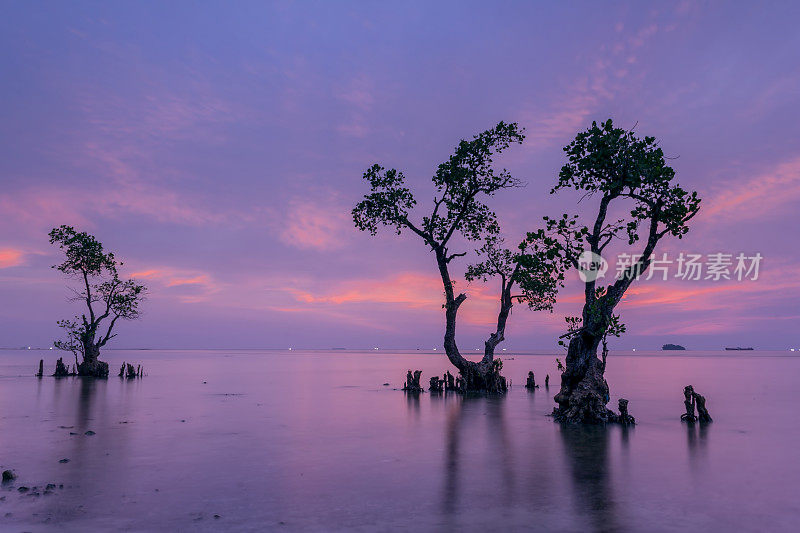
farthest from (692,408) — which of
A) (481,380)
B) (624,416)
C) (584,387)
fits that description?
(481,380)

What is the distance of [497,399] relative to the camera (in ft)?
133

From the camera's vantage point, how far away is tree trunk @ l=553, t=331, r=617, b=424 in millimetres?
26656

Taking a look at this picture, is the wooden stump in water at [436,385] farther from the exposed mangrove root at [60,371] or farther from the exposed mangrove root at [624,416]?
the exposed mangrove root at [60,371]

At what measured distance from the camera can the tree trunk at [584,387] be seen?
87.5ft

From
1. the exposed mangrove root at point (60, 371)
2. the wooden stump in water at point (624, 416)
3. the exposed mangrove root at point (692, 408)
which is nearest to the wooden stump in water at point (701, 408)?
the exposed mangrove root at point (692, 408)

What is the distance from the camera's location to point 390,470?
663 inches

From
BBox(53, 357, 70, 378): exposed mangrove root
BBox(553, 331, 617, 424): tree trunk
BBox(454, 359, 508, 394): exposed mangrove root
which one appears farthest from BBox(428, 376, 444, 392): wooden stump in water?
BBox(53, 357, 70, 378): exposed mangrove root

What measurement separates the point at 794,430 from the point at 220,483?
2649cm

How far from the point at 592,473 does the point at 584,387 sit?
11267mm

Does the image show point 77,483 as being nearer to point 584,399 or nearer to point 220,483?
point 220,483

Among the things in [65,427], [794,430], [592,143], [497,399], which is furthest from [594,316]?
[65,427]

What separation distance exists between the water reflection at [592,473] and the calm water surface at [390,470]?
0.07m

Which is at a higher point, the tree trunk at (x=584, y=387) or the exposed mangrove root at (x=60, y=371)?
the tree trunk at (x=584, y=387)

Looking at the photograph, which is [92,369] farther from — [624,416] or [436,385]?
[624,416]
